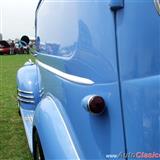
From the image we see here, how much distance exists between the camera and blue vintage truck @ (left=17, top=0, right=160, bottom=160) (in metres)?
1.99

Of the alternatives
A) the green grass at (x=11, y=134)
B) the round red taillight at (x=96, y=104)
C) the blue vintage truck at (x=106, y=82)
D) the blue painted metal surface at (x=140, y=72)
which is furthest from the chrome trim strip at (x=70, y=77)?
the green grass at (x=11, y=134)

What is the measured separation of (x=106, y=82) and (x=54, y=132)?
85 centimetres

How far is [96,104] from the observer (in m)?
2.25

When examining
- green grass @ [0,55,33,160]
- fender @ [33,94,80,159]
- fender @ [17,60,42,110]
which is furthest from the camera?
fender @ [17,60,42,110]

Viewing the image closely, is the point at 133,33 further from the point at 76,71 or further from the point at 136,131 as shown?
the point at 76,71

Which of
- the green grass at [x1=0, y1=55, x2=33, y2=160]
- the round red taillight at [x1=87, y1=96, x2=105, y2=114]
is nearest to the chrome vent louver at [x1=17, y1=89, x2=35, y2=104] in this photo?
the green grass at [x1=0, y1=55, x2=33, y2=160]

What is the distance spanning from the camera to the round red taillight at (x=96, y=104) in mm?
2250

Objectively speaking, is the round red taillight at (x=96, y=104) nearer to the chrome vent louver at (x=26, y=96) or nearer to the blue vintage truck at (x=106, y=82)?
the blue vintage truck at (x=106, y=82)

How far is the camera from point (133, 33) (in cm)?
205

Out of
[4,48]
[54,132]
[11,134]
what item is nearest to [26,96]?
[11,134]

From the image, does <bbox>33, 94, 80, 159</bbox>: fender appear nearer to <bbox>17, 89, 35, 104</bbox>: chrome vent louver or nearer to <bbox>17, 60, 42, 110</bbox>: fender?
<bbox>17, 60, 42, 110</bbox>: fender

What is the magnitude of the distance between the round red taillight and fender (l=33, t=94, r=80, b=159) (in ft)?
1.53

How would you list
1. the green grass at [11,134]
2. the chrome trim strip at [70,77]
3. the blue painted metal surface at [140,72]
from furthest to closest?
the green grass at [11,134]
the chrome trim strip at [70,77]
the blue painted metal surface at [140,72]

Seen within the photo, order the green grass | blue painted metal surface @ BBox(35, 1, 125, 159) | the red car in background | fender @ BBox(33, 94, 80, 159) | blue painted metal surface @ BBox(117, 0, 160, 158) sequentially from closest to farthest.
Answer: blue painted metal surface @ BBox(117, 0, 160, 158), blue painted metal surface @ BBox(35, 1, 125, 159), fender @ BBox(33, 94, 80, 159), the green grass, the red car in background
